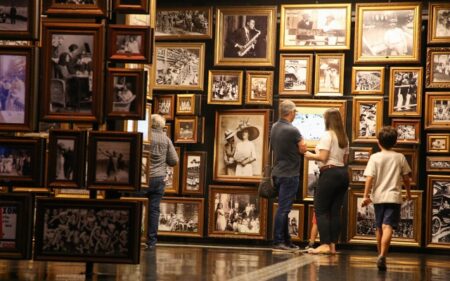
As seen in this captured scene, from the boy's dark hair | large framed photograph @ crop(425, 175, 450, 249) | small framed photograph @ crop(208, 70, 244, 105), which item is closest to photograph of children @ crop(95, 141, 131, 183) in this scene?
the boy's dark hair

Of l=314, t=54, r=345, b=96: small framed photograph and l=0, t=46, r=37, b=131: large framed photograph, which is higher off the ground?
l=314, t=54, r=345, b=96: small framed photograph

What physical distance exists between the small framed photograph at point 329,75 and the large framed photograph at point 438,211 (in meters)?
1.84

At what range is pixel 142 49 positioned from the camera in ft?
24.3

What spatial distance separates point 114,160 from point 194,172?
262 inches

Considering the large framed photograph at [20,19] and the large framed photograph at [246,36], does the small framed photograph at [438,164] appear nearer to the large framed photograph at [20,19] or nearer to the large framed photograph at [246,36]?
the large framed photograph at [246,36]

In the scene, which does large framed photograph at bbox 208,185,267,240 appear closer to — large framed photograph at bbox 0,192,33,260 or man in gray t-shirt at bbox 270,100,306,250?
man in gray t-shirt at bbox 270,100,306,250

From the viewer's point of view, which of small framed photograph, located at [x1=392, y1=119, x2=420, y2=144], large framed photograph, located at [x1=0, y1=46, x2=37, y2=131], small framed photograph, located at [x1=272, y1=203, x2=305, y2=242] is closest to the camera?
large framed photograph, located at [x1=0, y1=46, x2=37, y2=131]

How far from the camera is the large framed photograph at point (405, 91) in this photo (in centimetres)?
1316

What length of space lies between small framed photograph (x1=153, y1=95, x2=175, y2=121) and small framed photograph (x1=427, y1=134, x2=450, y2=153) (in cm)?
379

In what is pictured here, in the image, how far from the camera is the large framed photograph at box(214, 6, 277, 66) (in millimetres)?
13711

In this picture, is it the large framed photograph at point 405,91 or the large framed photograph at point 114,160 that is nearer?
the large framed photograph at point 114,160

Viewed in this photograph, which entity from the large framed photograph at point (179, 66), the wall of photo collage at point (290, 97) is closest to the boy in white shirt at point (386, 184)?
the wall of photo collage at point (290, 97)

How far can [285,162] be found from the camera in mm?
11664

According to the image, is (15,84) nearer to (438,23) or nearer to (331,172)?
(331,172)
